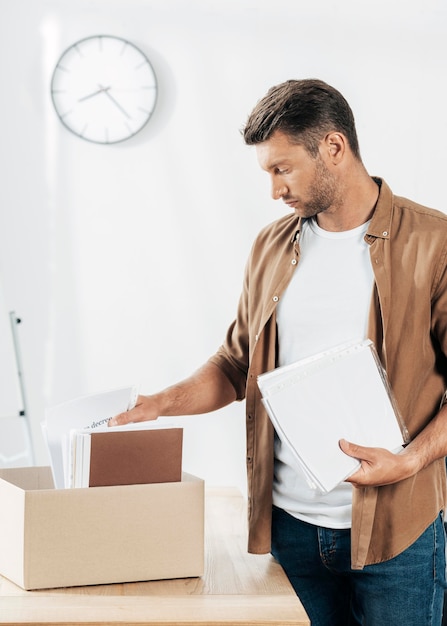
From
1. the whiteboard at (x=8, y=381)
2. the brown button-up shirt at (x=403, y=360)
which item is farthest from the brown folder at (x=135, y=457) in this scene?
the whiteboard at (x=8, y=381)

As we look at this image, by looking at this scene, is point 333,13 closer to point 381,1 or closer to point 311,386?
point 381,1

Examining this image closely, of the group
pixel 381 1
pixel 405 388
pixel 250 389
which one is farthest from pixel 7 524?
pixel 381 1

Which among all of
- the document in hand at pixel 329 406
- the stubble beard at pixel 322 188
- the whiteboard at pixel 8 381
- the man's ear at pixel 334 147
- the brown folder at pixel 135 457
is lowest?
the whiteboard at pixel 8 381

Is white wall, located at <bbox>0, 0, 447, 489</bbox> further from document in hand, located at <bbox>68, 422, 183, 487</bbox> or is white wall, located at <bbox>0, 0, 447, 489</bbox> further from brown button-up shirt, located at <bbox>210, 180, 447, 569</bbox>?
document in hand, located at <bbox>68, 422, 183, 487</bbox>

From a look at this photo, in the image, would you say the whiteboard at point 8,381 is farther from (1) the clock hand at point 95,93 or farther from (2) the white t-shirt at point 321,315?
(2) the white t-shirt at point 321,315

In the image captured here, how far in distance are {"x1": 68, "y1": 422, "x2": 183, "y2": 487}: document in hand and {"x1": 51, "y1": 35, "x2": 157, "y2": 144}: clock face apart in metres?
1.89

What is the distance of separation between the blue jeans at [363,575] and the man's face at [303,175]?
0.59m

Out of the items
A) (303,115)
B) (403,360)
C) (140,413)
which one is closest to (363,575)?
(403,360)

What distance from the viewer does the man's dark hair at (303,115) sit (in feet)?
4.69

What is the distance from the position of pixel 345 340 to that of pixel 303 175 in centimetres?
32

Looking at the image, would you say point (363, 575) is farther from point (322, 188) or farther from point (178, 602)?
point (322, 188)

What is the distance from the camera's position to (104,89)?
2.94m

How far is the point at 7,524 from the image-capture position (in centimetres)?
127

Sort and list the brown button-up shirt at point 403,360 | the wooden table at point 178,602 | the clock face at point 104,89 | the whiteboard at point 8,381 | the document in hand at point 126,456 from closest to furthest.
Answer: the wooden table at point 178,602 → the document in hand at point 126,456 → the brown button-up shirt at point 403,360 → the whiteboard at point 8,381 → the clock face at point 104,89
